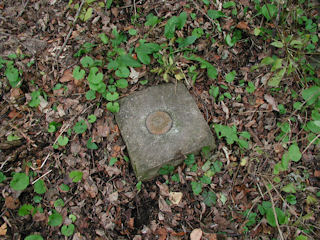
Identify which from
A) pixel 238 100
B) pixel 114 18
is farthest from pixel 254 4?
pixel 114 18

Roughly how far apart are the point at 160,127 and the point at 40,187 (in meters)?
1.31

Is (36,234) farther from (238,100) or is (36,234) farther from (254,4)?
(254,4)

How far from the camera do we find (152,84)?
8.82 ft

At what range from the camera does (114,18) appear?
3.00m

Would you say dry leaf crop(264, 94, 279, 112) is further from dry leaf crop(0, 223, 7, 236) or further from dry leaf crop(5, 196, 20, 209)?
dry leaf crop(0, 223, 7, 236)

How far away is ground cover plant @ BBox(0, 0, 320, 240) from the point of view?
217 cm

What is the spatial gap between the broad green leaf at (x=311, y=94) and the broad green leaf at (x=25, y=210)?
284 centimetres

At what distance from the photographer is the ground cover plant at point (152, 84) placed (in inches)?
85.6

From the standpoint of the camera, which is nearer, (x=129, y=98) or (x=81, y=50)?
(x=129, y=98)

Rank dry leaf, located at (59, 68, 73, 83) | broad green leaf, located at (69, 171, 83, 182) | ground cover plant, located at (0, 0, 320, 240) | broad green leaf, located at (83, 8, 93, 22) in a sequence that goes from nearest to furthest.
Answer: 1. ground cover plant, located at (0, 0, 320, 240)
2. broad green leaf, located at (69, 171, 83, 182)
3. dry leaf, located at (59, 68, 73, 83)
4. broad green leaf, located at (83, 8, 93, 22)

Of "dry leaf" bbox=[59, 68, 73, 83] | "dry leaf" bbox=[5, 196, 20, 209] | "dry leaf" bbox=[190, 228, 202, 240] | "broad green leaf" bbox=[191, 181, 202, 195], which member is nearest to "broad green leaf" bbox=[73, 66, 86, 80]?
"dry leaf" bbox=[59, 68, 73, 83]

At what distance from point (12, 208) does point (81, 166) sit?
71 cm

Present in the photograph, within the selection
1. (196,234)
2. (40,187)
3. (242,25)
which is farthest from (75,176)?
(242,25)

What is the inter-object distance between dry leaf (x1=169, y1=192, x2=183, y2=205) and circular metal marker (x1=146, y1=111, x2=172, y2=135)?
61cm
